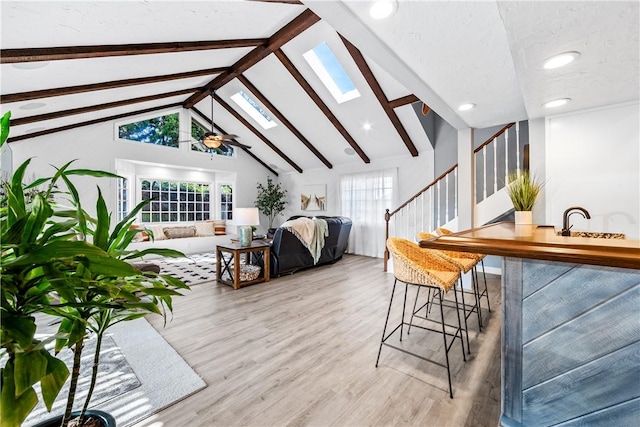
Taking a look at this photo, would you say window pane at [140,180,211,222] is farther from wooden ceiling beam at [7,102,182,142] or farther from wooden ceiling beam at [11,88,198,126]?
wooden ceiling beam at [11,88,198,126]

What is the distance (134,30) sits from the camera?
2.86 m

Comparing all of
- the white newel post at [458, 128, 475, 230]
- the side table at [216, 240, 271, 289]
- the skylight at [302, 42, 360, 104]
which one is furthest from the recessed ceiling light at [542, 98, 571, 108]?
the side table at [216, 240, 271, 289]

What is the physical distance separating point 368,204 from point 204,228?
14.0 feet

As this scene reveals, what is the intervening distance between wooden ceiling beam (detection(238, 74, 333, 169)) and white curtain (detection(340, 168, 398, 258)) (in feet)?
3.02

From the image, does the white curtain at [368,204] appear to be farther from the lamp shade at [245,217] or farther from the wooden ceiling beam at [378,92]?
the lamp shade at [245,217]

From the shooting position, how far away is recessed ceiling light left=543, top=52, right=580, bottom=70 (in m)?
1.55

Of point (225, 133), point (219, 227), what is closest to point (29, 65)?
point (225, 133)

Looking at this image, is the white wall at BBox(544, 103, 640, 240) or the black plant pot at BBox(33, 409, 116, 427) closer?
the black plant pot at BBox(33, 409, 116, 427)

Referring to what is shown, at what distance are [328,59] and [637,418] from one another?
4.95 m

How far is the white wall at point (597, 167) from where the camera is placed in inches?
89.9

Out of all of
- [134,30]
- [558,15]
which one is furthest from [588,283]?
[134,30]

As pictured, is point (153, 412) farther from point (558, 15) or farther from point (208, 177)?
point (208, 177)

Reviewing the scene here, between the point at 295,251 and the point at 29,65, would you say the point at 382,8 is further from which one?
the point at 29,65

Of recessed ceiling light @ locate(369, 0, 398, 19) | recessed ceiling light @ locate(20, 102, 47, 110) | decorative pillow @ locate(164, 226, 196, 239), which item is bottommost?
decorative pillow @ locate(164, 226, 196, 239)
